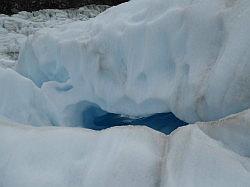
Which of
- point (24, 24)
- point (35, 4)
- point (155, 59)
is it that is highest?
point (155, 59)

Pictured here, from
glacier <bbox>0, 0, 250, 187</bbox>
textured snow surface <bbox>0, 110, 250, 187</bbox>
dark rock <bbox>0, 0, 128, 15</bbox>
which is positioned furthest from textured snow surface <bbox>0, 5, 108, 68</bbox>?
textured snow surface <bbox>0, 110, 250, 187</bbox>

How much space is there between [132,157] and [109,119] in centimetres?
172

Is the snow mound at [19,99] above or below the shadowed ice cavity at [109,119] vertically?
above

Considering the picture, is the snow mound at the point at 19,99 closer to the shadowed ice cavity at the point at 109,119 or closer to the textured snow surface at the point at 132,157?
the shadowed ice cavity at the point at 109,119

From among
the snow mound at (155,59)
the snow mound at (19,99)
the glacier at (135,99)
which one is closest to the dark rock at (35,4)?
the glacier at (135,99)

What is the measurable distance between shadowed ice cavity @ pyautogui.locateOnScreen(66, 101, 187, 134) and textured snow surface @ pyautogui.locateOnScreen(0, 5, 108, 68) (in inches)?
62.8

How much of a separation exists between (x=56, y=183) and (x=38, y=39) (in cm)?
199

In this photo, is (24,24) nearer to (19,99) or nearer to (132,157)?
(19,99)

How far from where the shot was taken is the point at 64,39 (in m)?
3.47

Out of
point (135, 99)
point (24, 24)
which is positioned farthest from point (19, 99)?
point (24, 24)

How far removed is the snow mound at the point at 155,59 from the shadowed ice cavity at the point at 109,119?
10cm

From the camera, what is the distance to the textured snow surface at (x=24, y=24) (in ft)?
23.0

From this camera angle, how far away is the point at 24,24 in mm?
8852

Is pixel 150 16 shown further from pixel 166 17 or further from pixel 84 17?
pixel 84 17
